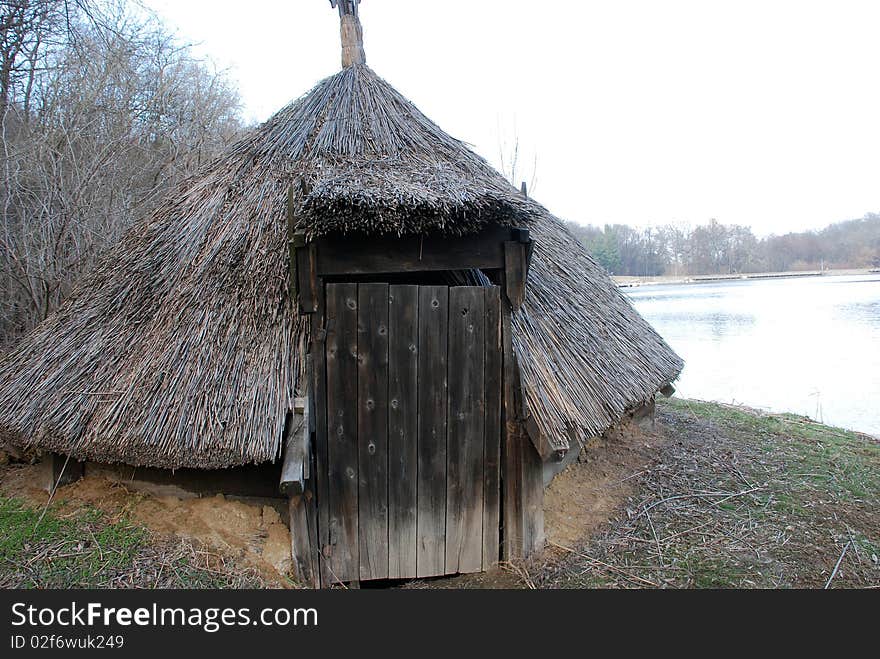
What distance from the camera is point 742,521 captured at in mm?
4730

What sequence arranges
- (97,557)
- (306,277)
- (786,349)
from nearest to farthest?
(97,557)
(306,277)
(786,349)

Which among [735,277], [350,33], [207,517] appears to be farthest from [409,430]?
[735,277]

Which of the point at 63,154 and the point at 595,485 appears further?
the point at 63,154

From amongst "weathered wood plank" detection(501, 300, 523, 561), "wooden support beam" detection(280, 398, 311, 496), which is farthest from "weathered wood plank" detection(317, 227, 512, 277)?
"wooden support beam" detection(280, 398, 311, 496)

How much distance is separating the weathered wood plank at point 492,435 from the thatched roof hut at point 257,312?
8.5 inches

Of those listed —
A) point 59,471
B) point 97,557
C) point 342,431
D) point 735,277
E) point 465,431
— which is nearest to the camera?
point 97,557

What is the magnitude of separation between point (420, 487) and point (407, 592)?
815 millimetres

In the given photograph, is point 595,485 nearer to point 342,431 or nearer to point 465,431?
point 465,431

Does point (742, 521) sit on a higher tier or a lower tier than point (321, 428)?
lower

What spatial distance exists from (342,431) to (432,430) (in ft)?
2.25

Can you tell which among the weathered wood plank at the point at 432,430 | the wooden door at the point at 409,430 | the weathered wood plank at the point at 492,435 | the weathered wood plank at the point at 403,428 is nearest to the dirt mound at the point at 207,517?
the wooden door at the point at 409,430

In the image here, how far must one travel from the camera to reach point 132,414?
3678 mm

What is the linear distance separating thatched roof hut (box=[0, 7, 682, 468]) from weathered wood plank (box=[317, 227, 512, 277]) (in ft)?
0.42

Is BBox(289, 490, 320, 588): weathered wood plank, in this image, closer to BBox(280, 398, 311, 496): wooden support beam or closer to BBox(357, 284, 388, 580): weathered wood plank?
BBox(280, 398, 311, 496): wooden support beam
